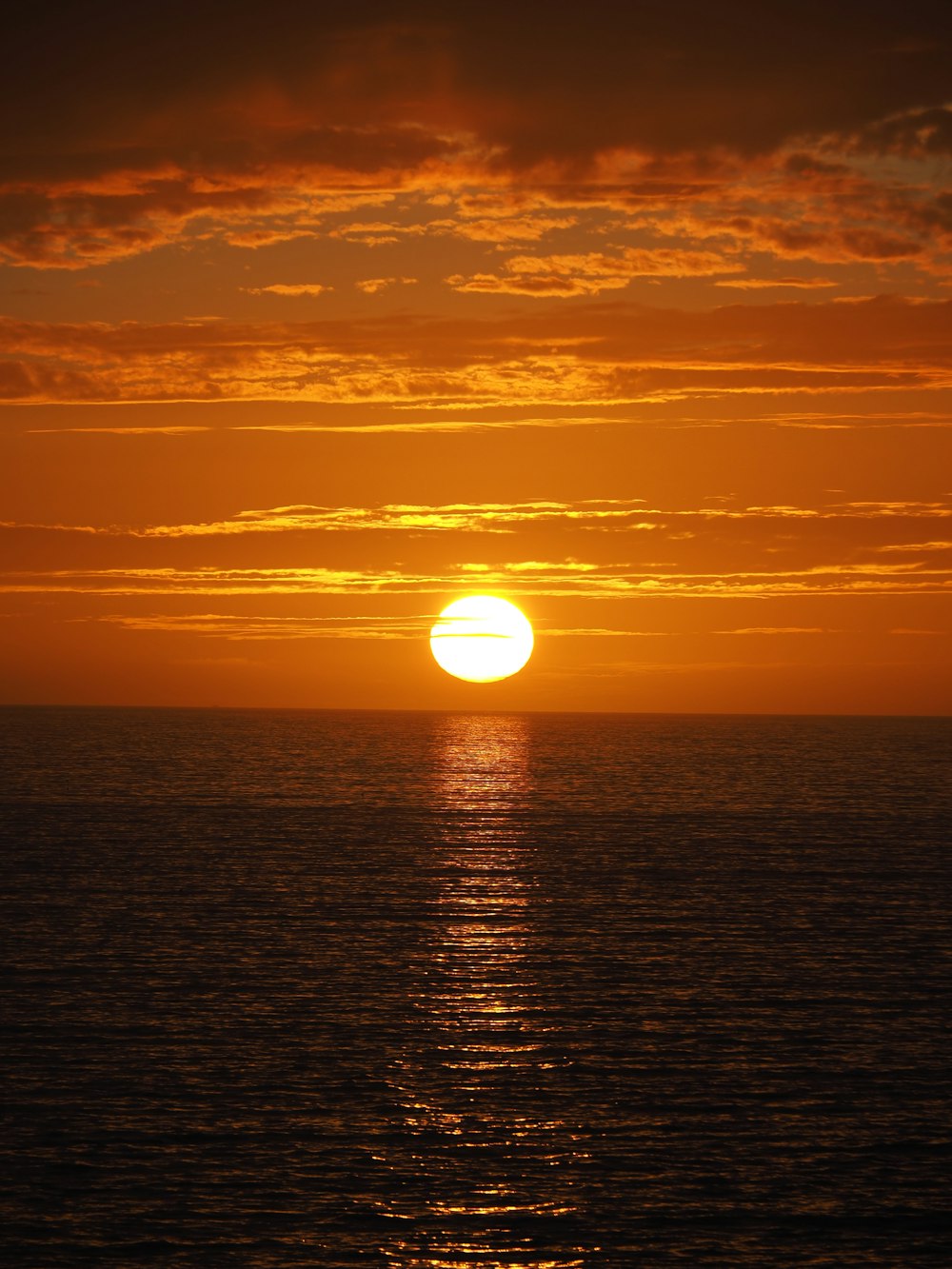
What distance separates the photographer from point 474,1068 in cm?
4644

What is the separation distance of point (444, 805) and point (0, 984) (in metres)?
111

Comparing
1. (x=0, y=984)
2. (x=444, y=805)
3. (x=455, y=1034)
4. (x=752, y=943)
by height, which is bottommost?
(x=455, y=1034)

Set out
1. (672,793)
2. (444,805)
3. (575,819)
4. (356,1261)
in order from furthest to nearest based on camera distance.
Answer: (672,793) → (444,805) → (575,819) → (356,1261)

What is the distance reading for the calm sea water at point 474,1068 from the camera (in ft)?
111

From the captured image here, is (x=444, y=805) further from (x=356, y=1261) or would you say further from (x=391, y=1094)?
(x=356, y=1261)

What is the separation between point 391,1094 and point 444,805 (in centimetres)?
12376

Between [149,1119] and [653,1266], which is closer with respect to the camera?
[653,1266]

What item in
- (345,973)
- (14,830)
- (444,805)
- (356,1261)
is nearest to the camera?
(356,1261)

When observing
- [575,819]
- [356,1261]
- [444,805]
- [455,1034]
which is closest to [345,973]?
[455,1034]

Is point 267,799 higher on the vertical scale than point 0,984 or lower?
higher

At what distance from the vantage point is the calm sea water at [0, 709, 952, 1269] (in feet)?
111

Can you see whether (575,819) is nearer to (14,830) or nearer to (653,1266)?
(14,830)

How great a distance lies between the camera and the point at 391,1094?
4328 centimetres

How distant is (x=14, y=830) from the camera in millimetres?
125438
